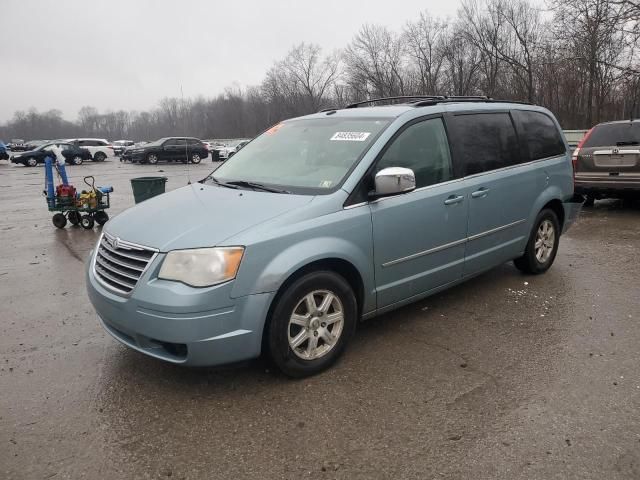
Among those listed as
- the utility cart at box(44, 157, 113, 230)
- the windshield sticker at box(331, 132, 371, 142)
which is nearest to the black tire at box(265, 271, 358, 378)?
the windshield sticker at box(331, 132, 371, 142)

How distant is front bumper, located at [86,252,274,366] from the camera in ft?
9.50

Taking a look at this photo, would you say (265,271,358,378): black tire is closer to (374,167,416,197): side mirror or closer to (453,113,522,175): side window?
(374,167,416,197): side mirror

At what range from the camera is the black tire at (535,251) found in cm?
530

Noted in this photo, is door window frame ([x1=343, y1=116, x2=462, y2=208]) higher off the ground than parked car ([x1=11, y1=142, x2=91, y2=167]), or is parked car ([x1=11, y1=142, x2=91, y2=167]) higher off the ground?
parked car ([x1=11, y1=142, x2=91, y2=167])

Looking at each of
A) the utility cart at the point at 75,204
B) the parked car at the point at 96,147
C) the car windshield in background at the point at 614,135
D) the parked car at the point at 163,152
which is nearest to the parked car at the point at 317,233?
the car windshield in background at the point at 614,135

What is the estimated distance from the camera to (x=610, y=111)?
35.3 metres

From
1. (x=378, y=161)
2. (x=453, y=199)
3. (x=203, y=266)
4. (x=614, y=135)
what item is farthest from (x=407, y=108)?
(x=614, y=135)

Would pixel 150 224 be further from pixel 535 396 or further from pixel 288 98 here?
pixel 288 98

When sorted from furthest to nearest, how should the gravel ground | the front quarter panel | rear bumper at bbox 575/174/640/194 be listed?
rear bumper at bbox 575/174/640/194
the front quarter panel
the gravel ground

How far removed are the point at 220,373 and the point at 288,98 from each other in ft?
259

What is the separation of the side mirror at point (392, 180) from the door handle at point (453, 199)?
669 mm

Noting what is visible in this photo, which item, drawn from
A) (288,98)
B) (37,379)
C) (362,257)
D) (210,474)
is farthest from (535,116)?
(288,98)

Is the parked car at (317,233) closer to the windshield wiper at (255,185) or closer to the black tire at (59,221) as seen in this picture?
the windshield wiper at (255,185)

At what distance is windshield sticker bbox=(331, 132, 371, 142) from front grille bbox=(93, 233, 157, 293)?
174cm
